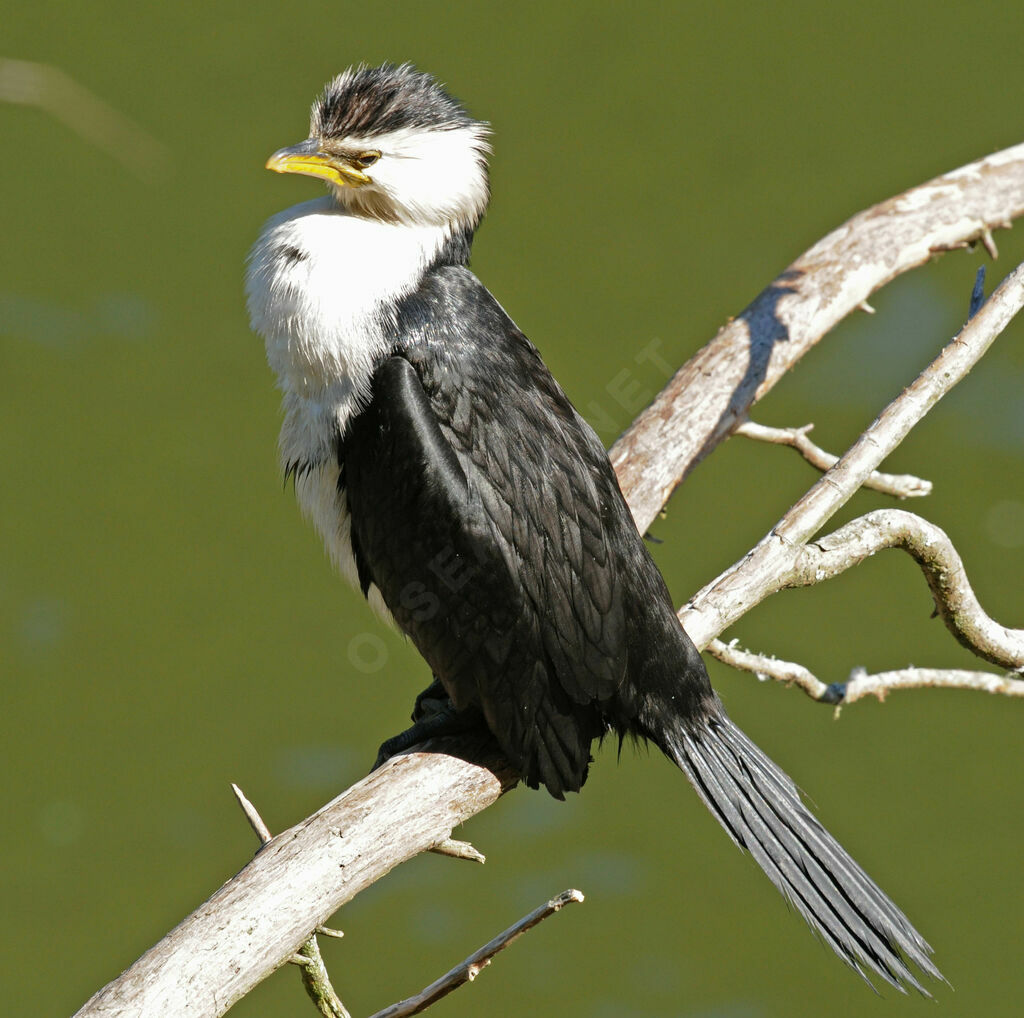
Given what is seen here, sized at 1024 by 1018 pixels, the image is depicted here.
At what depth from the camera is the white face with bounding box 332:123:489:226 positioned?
2.51 meters

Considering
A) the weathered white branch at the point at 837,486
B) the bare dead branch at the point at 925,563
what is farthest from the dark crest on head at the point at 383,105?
the bare dead branch at the point at 925,563

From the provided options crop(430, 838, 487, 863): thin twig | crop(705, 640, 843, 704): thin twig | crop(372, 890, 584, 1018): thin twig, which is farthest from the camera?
crop(705, 640, 843, 704): thin twig

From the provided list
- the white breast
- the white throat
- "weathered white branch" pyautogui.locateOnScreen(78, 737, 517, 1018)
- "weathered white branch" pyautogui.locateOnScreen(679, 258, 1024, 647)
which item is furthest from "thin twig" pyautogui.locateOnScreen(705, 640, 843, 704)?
the white throat

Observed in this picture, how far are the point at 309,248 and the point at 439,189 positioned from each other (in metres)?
0.30

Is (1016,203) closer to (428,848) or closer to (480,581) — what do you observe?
(480,581)

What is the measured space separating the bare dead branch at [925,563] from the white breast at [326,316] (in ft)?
3.20

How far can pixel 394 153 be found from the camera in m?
2.51

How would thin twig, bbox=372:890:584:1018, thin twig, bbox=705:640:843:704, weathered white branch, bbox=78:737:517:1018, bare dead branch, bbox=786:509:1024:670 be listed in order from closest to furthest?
weathered white branch, bbox=78:737:517:1018 → thin twig, bbox=372:890:584:1018 → bare dead branch, bbox=786:509:1024:670 → thin twig, bbox=705:640:843:704

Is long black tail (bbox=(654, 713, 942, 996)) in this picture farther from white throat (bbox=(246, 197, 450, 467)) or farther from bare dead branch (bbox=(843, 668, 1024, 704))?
white throat (bbox=(246, 197, 450, 467))

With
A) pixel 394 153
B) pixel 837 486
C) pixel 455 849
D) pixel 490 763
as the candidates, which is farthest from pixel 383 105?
pixel 455 849

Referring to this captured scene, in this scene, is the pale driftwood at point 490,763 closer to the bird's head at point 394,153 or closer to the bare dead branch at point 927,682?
the bare dead branch at point 927,682

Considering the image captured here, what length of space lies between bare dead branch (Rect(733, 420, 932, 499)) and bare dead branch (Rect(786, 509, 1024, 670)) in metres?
0.47

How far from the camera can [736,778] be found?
93.7 inches

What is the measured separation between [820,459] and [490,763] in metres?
1.48
